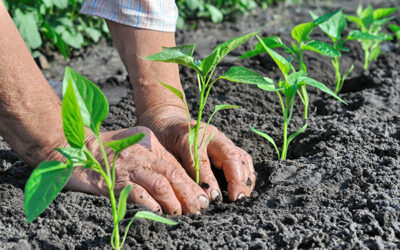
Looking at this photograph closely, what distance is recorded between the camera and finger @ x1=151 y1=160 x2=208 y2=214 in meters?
1.58

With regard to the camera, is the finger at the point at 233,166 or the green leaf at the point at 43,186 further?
the finger at the point at 233,166

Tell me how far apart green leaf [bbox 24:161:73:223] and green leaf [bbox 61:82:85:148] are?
0.23ft

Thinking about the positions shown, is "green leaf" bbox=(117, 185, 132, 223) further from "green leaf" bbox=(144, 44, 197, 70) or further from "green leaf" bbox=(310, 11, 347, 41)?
"green leaf" bbox=(310, 11, 347, 41)

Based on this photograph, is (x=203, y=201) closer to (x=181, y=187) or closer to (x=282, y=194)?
(x=181, y=187)

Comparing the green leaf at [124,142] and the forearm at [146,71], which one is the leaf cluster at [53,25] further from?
the green leaf at [124,142]

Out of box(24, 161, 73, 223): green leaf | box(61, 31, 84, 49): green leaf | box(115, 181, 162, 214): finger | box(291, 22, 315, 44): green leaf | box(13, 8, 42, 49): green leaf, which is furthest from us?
box(61, 31, 84, 49): green leaf

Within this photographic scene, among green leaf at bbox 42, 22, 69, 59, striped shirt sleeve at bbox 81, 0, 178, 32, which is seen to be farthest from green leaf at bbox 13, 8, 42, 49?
striped shirt sleeve at bbox 81, 0, 178, 32

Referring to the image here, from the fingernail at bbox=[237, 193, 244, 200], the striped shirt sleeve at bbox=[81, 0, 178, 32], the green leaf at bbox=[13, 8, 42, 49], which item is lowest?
the fingernail at bbox=[237, 193, 244, 200]

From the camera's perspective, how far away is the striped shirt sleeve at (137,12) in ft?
6.63

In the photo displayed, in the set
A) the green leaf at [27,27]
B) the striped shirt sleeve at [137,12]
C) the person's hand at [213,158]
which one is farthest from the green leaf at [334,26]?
the green leaf at [27,27]

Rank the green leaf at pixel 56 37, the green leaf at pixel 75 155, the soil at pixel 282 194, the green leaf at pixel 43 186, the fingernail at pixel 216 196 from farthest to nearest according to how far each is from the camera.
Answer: the green leaf at pixel 56 37
the fingernail at pixel 216 196
the soil at pixel 282 194
the green leaf at pixel 75 155
the green leaf at pixel 43 186

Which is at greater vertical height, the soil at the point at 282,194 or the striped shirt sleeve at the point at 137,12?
the striped shirt sleeve at the point at 137,12

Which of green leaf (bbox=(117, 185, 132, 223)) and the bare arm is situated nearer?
green leaf (bbox=(117, 185, 132, 223))

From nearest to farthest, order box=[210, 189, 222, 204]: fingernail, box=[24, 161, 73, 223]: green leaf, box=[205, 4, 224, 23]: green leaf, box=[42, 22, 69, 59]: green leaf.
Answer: box=[24, 161, 73, 223]: green leaf
box=[210, 189, 222, 204]: fingernail
box=[42, 22, 69, 59]: green leaf
box=[205, 4, 224, 23]: green leaf
